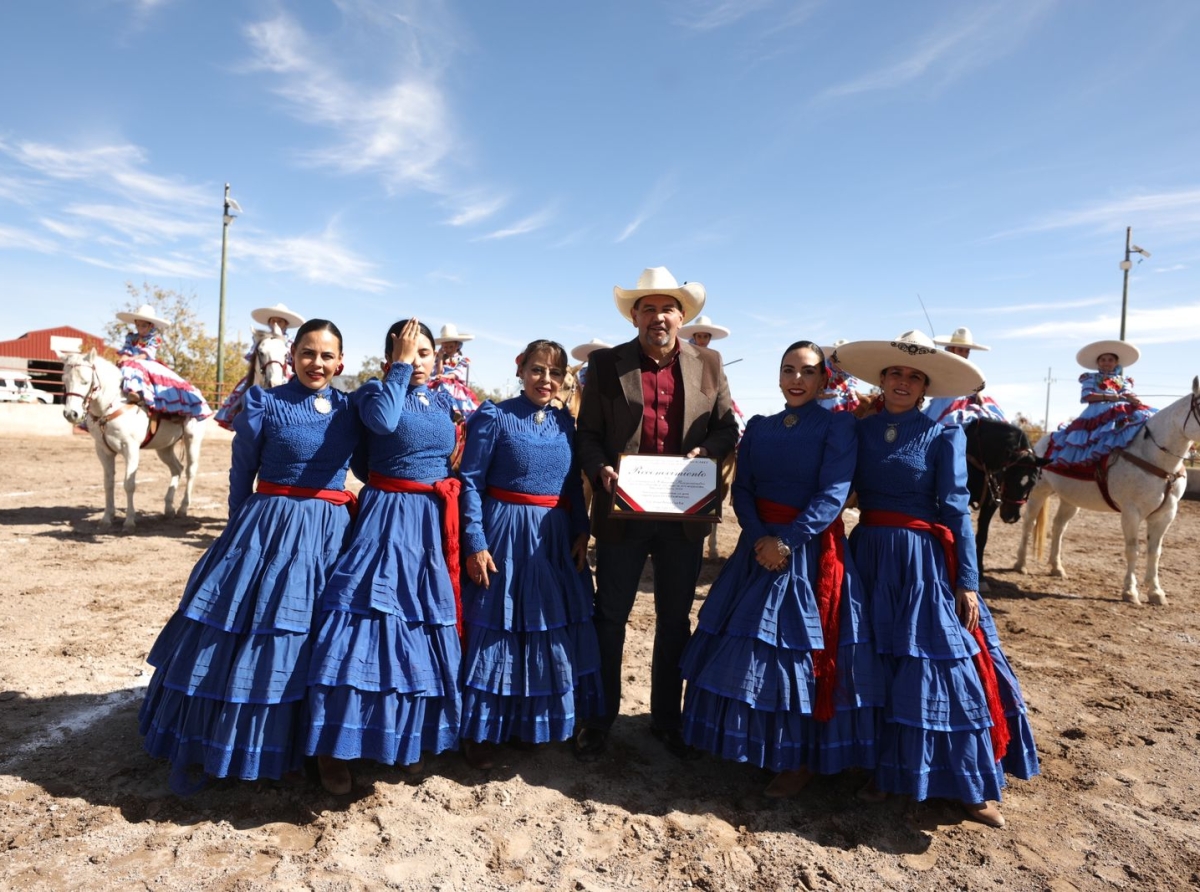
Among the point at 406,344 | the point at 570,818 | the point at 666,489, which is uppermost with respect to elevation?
the point at 406,344

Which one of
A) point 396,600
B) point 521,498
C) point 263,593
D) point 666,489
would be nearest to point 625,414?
point 666,489

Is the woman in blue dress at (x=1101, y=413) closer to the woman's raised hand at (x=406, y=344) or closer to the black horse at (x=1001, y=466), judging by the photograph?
the black horse at (x=1001, y=466)

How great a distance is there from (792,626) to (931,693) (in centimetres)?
56

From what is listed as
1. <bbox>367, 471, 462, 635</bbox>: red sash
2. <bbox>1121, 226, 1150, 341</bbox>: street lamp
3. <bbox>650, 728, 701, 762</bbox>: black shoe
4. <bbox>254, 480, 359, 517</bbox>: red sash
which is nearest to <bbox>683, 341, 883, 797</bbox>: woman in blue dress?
<bbox>650, 728, 701, 762</bbox>: black shoe

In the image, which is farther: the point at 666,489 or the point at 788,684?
the point at 666,489

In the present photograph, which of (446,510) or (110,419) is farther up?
(110,419)

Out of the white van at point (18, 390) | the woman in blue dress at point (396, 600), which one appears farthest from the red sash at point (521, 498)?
the white van at point (18, 390)

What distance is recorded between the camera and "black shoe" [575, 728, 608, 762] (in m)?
3.33

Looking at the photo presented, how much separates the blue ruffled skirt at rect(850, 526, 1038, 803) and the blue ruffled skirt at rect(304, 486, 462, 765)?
5.75 ft

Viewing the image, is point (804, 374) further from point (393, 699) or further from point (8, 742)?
point (8, 742)

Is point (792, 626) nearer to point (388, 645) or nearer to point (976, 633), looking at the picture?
point (976, 633)

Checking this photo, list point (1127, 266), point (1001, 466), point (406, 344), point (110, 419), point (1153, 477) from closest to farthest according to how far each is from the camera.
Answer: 1. point (406, 344)
2. point (1001, 466)
3. point (1153, 477)
4. point (110, 419)
5. point (1127, 266)

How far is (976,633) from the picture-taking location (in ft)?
9.75

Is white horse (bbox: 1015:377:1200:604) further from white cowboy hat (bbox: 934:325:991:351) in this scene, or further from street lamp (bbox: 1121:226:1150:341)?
street lamp (bbox: 1121:226:1150:341)
